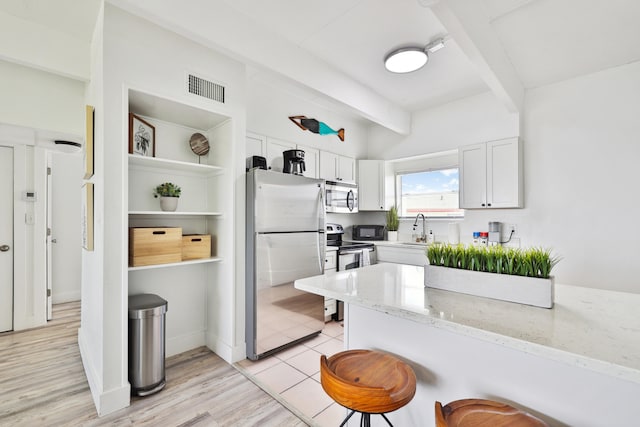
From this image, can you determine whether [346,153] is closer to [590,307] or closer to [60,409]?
[590,307]

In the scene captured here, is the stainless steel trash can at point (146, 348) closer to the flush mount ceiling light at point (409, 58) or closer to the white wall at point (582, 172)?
the flush mount ceiling light at point (409, 58)

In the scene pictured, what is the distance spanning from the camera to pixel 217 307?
2.78 m

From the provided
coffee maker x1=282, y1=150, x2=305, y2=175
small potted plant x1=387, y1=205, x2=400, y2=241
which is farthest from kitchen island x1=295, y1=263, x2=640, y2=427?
small potted plant x1=387, y1=205, x2=400, y2=241

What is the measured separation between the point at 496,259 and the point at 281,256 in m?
1.93

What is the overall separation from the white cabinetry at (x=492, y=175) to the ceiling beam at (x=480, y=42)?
1.67ft

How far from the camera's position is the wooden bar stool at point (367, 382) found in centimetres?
108

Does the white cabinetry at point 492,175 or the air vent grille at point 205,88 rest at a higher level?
the air vent grille at point 205,88

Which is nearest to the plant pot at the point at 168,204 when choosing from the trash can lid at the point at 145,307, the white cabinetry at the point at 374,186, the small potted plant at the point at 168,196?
the small potted plant at the point at 168,196

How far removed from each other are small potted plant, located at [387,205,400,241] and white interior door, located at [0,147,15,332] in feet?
15.6

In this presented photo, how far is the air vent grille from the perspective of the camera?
93.5 inches

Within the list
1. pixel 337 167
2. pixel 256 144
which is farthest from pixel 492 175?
pixel 256 144

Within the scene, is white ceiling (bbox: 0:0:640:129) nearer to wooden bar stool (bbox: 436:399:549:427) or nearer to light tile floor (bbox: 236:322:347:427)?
wooden bar stool (bbox: 436:399:549:427)

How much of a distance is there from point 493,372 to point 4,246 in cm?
475

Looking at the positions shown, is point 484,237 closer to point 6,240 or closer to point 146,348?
point 146,348
